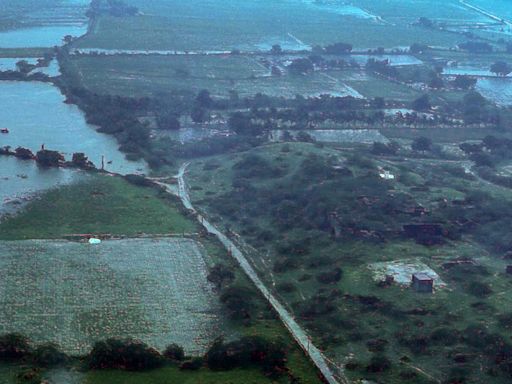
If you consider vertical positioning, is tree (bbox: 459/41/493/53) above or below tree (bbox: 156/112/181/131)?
below

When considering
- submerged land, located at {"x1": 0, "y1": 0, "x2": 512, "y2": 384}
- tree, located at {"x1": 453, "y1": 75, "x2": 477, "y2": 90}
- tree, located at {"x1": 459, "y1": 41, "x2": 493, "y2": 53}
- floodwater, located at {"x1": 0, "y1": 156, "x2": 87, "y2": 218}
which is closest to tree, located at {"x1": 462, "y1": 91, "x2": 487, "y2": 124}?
submerged land, located at {"x1": 0, "y1": 0, "x2": 512, "y2": 384}

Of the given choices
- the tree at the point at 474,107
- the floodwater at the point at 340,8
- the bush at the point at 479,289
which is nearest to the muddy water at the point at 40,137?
the bush at the point at 479,289

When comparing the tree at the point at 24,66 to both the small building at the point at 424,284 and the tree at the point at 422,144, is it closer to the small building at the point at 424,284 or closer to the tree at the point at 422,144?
the tree at the point at 422,144

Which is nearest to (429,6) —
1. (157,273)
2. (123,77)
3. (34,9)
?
(34,9)

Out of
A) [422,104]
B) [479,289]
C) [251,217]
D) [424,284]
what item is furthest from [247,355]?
[422,104]

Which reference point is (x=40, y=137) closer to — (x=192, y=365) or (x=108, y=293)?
(x=108, y=293)

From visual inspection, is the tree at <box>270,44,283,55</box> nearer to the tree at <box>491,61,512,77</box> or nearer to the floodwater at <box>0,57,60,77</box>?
the tree at <box>491,61,512,77</box>

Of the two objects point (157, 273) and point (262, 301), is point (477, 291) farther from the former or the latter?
point (157, 273)
